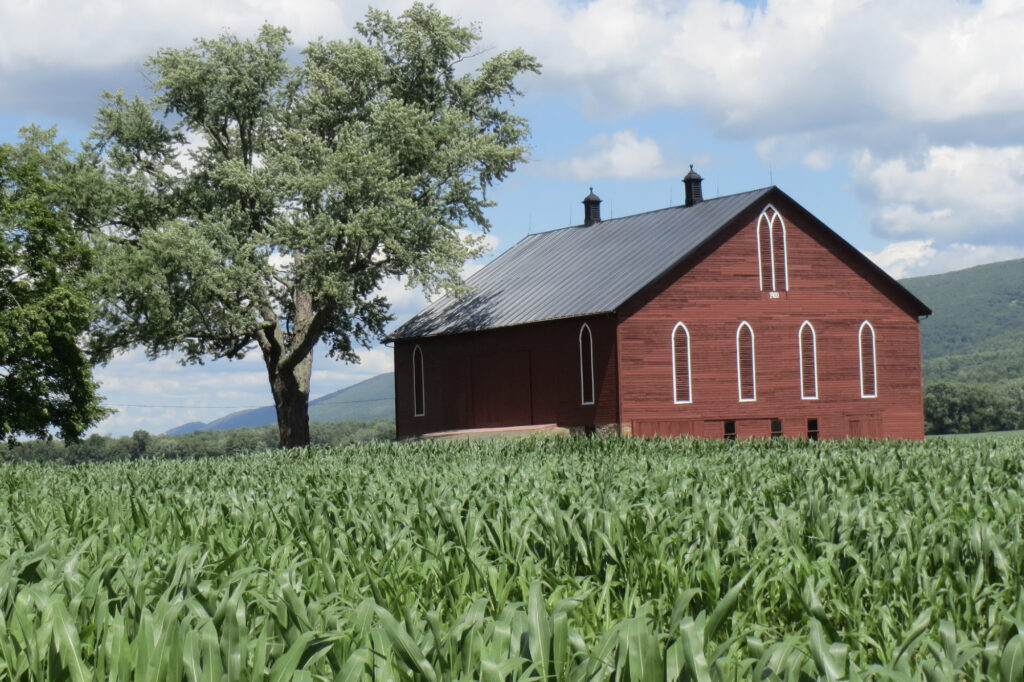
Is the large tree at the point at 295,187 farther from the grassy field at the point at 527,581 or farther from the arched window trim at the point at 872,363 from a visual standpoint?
the grassy field at the point at 527,581

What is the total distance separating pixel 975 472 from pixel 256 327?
33.8m

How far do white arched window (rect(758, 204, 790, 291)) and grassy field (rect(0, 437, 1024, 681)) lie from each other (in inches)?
1031

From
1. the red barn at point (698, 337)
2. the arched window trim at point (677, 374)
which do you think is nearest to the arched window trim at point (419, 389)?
the red barn at point (698, 337)

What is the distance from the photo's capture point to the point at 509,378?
1567 inches

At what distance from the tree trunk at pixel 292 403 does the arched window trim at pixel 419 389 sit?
4.48m

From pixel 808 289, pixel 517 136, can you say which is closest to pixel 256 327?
pixel 517 136

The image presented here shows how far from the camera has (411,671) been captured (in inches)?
152

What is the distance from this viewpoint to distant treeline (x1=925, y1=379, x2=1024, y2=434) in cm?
10988

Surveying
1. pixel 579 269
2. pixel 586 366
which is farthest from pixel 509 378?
pixel 579 269

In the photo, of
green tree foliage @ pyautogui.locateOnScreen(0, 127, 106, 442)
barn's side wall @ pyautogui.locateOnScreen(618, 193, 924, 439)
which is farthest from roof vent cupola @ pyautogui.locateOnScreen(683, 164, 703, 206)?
green tree foliage @ pyautogui.locateOnScreen(0, 127, 106, 442)

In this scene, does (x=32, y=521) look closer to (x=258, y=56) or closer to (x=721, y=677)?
(x=721, y=677)

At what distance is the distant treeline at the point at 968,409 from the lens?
10988 centimetres

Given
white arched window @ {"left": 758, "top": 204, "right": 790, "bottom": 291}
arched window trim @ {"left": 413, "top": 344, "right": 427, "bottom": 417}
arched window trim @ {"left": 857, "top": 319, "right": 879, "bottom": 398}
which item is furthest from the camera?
arched window trim @ {"left": 413, "top": 344, "right": 427, "bottom": 417}

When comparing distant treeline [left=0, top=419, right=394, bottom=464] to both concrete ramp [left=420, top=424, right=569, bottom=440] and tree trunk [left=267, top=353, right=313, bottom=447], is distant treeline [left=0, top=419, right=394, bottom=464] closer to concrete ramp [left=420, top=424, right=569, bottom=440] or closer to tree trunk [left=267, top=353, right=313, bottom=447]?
tree trunk [left=267, top=353, right=313, bottom=447]
